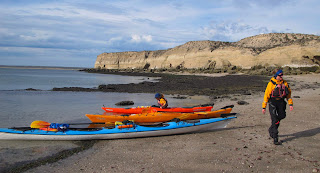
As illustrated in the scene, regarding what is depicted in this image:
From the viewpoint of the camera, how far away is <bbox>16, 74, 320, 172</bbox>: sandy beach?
438 centimetres

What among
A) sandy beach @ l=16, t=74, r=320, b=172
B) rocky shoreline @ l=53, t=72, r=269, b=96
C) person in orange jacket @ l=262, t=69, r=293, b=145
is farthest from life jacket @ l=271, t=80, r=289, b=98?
rocky shoreline @ l=53, t=72, r=269, b=96

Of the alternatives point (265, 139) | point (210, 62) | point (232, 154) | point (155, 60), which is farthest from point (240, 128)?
point (155, 60)

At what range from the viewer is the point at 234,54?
159ft

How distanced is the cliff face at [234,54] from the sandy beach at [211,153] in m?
34.1

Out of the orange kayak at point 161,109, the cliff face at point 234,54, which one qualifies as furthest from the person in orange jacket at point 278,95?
the cliff face at point 234,54

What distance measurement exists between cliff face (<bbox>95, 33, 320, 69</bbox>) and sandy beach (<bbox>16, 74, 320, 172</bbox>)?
112ft

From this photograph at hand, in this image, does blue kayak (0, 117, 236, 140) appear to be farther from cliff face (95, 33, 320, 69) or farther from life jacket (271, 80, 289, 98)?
cliff face (95, 33, 320, 69)

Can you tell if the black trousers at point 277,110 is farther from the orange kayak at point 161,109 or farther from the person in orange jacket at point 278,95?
the orange kayak at point 161,109

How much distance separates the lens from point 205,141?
6.01 metres

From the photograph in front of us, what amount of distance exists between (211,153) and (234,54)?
46.4 m

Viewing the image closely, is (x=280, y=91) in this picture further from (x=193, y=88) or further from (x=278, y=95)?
(x=193, y=88)

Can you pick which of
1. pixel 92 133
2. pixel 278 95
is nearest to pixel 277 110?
pixel 278 95

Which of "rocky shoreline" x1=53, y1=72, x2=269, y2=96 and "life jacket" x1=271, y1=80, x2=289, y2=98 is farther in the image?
"rocky shoreline" x1=53, y1=72, x2=269, y2=96

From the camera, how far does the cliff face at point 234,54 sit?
36.5m
